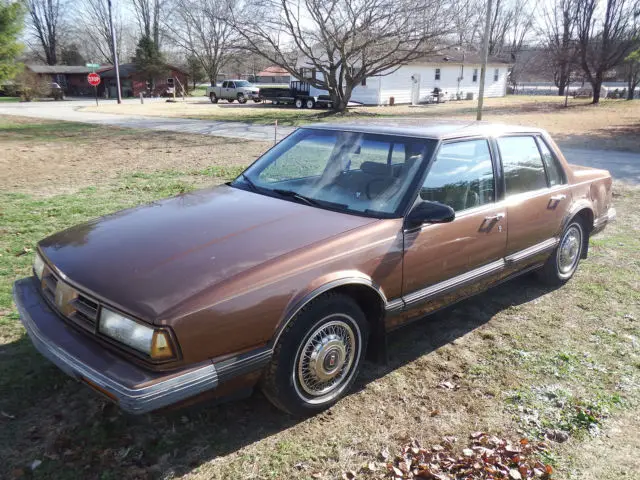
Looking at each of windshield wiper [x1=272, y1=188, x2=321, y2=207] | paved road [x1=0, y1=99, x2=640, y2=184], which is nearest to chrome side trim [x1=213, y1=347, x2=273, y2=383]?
windshield wiper [x1=272, y1=188, x2=321, y2=207]

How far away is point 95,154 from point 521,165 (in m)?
12.0

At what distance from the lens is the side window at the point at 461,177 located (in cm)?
353

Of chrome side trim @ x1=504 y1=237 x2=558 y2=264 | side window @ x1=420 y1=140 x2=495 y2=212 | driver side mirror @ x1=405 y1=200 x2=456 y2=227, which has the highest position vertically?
side window @ x1=420 y1=140 x2=495 y2=212

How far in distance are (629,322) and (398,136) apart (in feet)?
8.47

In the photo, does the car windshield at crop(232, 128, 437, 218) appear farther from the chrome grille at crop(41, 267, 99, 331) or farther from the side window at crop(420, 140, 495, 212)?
the chrome grille at crop(41, 267, 99, 331)

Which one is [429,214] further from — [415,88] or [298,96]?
[415,88]

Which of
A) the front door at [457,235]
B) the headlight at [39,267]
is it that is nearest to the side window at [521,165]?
the front door at [457,235]

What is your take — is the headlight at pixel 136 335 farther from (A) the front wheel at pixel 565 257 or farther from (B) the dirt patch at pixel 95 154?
(B) the dirt patch at pixel 95 154

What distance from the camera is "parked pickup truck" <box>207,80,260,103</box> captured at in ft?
143

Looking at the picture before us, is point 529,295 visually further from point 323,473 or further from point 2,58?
point 2,58

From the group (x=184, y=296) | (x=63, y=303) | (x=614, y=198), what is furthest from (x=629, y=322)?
(x=614, y=198)

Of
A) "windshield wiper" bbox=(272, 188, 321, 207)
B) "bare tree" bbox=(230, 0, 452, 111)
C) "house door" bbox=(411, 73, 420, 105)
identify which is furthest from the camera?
"house door" bbox=(411, 73, 420, 105)

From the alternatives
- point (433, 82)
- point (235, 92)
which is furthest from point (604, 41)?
point (235, 92)

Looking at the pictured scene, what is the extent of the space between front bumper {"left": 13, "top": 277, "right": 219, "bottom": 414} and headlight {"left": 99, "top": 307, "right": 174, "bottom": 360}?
0.09 metres
